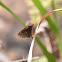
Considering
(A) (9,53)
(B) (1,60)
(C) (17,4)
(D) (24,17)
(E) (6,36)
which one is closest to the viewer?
(B) (1,60)

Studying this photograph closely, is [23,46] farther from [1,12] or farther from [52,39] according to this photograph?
[52,39]

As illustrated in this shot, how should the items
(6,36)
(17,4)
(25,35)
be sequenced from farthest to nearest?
(17,4) → (6,36) → (25,35)

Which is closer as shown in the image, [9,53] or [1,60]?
[1,60]

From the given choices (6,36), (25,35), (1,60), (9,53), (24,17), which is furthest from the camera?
(24,17)

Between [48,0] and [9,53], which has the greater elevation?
[48,0]

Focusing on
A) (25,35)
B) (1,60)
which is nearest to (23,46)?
(1,60)

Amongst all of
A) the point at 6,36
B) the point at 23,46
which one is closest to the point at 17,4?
the point at 6,36

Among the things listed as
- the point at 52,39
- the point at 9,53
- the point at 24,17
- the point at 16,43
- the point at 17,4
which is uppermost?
the point at 17,4

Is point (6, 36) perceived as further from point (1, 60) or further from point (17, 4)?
point (1, 60)

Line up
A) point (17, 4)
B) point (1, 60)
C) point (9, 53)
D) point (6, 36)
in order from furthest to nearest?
point (17, 4)
point (6, 36)
point (9, 53)
point (1, 60)
